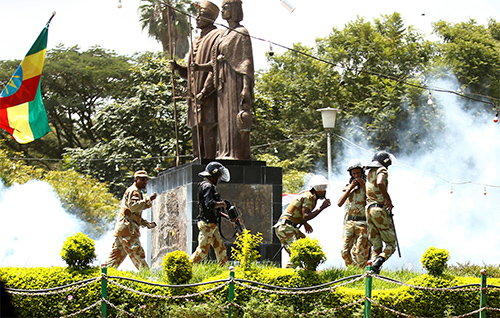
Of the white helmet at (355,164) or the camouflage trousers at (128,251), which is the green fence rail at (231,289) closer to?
the camouflage trousers at (128,251)

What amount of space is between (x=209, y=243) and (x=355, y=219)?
8.32ft

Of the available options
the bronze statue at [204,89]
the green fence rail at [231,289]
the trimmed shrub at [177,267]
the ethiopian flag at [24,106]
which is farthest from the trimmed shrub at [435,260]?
the ethiopian flag at [24,106]

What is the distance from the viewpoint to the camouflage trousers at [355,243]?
11820 millimetres

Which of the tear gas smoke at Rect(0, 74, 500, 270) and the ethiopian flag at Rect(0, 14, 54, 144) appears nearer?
the ethiopian flag at Rect(0, 14, 54, 144)

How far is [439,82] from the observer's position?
1171 inches

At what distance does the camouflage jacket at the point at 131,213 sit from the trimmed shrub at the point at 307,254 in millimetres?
3559

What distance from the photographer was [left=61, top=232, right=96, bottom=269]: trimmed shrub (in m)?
8.54

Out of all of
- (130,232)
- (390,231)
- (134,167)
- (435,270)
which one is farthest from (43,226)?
(435,270)

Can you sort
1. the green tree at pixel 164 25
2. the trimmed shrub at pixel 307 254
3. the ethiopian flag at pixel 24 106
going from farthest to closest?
the green tree at pixel 164 25
the ethiopian flag at pixel 24 106
the trimmed shrub at pixel 307 254

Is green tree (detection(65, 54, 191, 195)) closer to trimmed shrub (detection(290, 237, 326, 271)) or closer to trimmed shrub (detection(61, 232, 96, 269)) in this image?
trimmed shrub (detection(61, 232, 96, 269))

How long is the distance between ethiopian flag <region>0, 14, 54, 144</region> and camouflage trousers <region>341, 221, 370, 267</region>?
5548mm

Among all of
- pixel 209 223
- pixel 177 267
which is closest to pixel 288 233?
pixel 209 223

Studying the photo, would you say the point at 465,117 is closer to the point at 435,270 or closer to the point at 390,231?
the point at 390,231

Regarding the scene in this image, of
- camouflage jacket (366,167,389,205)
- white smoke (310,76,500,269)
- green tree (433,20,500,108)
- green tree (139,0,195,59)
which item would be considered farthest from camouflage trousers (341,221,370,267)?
green tree (139,0,195,59)
